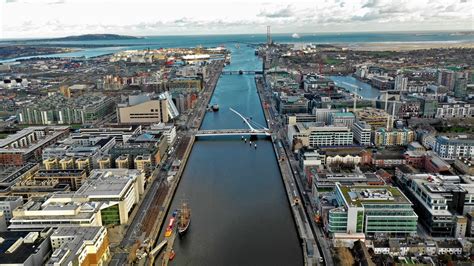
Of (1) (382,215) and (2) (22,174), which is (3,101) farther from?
(1) (382,215)

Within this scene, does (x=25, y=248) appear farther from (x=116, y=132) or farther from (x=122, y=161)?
(x=116, y=132)

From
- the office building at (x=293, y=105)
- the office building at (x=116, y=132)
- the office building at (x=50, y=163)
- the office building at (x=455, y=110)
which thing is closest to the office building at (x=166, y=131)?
the office building at (x=116, y=132)

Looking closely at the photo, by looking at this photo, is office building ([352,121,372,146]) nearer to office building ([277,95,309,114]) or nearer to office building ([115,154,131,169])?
office building ([277,95,309,114])

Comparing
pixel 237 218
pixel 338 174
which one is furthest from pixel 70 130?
pixel 338 174

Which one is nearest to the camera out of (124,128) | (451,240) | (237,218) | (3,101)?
(451,240)

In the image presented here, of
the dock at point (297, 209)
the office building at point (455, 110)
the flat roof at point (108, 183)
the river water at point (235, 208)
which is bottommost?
the river water at point (235, 208)

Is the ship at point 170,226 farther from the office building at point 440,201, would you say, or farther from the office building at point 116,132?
the office building at point 116,132
